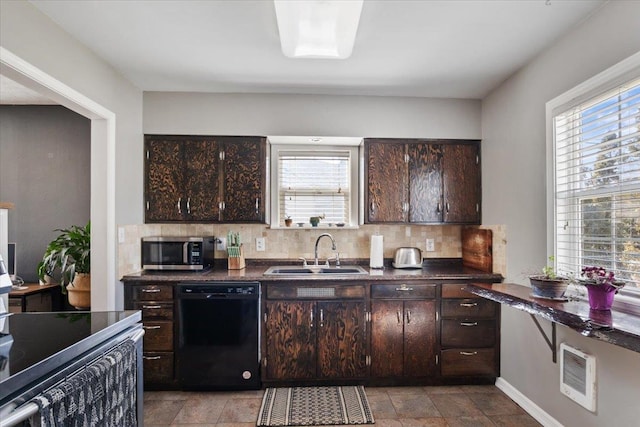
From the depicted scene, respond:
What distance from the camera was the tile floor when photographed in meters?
2.39

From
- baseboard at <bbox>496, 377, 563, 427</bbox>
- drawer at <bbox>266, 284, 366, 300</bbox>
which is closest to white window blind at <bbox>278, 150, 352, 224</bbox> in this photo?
drawer at <bbox>266, 284, 366, 300</bbox>

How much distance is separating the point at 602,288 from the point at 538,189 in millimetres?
997

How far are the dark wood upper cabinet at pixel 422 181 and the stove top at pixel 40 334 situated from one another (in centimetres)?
232

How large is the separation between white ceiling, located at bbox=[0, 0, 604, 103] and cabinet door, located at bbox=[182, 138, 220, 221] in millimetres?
609

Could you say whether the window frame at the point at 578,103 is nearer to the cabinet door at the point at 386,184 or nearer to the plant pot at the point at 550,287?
the plant pot at the point at 550,287

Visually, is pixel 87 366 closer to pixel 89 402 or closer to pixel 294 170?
pixel 89 402

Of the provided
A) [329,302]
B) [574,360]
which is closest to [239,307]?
[329,302]

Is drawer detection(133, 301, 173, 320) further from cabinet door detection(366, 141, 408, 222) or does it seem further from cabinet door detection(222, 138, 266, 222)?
cabinet door detection(366, 141, 408, 222)

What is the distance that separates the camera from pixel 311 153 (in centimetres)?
356

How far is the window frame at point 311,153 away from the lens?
3.51 meters

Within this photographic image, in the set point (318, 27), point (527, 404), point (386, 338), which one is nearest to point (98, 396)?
point (318, 27)

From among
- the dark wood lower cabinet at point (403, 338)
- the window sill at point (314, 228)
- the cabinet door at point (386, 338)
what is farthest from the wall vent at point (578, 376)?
the window sill at point (314, 228)

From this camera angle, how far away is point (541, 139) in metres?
2.43

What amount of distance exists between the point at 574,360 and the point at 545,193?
1087mm
